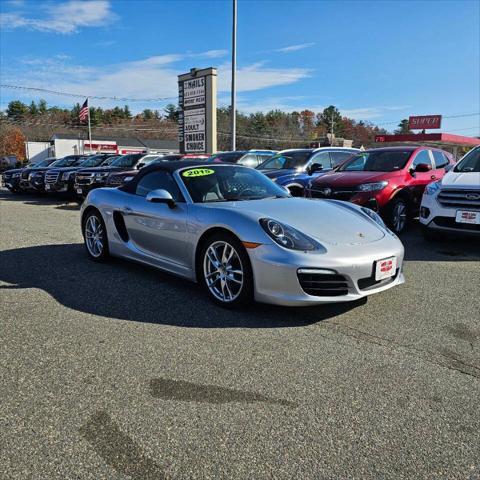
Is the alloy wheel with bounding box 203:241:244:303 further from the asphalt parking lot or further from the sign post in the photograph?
the sign post

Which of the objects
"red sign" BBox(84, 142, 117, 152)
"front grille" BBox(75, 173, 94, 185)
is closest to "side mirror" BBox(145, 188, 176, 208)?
"front grille" BBox(75, 173, 94, 185)

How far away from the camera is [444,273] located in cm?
548

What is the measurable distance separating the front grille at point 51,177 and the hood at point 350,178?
9819 mm

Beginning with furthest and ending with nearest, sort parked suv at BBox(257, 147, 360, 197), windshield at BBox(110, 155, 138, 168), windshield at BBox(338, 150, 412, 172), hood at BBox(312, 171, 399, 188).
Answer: windshield at BBox(110, 155, 138, 168), parked suv at BBox(257, 147, 360, 197), windshield at BBox(338, 150, 412, 172), hood at BBox(312, 171, 399, 188)

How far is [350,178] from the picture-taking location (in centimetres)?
810

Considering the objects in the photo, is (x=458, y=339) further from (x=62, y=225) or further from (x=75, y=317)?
(x=62, y=225)

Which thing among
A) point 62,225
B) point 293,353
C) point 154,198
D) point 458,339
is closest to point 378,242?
point 458,339

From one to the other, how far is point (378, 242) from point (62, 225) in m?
7.20

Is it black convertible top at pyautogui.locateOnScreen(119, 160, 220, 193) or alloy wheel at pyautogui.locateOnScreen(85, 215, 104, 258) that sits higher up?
black convertible top at pyautogui.locateOnScreen(119, 160, 220, 193)

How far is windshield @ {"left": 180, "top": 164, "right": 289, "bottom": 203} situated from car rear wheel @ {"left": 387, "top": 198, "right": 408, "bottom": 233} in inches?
134

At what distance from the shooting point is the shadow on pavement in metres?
3.90

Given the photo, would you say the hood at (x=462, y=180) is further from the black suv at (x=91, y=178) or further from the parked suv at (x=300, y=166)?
the black suv at (x=91, y=178)

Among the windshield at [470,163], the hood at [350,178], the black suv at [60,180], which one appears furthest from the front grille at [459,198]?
the black suv at [60,180]

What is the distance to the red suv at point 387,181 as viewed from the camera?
307 inches
